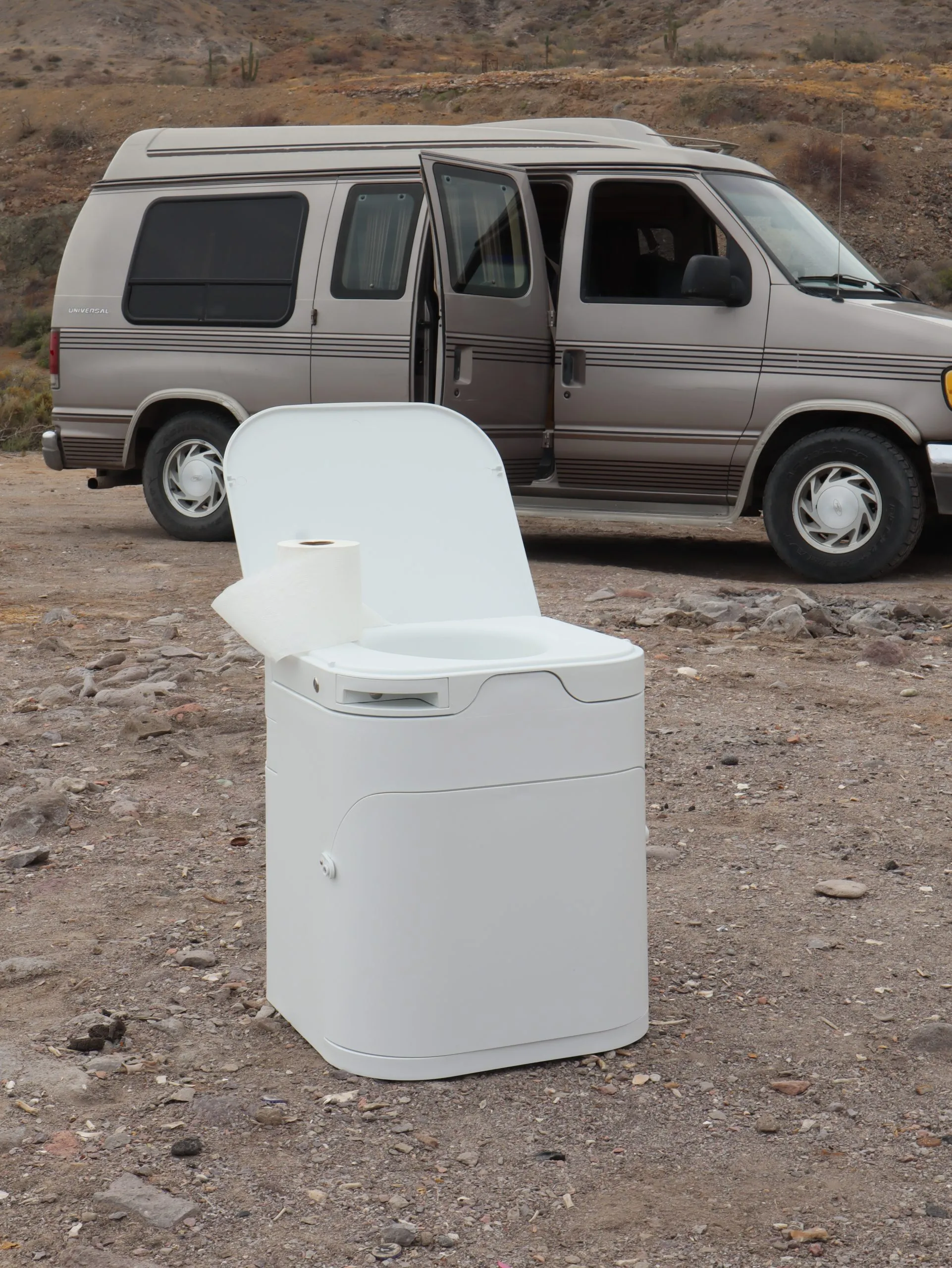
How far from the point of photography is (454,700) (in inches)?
94.7

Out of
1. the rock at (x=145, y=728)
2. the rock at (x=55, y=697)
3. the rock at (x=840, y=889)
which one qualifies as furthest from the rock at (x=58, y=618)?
the rock at (x=840, y=889)

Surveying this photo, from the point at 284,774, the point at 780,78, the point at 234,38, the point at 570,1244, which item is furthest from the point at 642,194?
the point at 234,38

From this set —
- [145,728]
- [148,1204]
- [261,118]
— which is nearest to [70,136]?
[261,118]

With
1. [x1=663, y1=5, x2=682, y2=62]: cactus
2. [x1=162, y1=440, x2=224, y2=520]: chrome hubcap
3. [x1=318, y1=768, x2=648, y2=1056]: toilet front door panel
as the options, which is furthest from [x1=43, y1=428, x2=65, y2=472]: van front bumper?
[x1=663, y1=5, x2=682, y2=62]: cactus

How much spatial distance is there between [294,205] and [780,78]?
35728mm

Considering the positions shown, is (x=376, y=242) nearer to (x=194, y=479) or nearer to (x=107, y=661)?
(x=194, y=479)

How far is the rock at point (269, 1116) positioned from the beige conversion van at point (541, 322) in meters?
5.31

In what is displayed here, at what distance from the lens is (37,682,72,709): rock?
5.18 metres

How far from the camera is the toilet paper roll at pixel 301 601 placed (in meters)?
2.61

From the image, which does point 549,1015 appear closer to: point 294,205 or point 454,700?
point 454,700

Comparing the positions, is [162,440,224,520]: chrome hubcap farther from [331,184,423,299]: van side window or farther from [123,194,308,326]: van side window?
[331,184,423,299]: van side window

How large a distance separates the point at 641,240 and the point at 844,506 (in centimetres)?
190

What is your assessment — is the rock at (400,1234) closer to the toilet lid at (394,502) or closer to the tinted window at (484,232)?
the toilet lid at (394,502)

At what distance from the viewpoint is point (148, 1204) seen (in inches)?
86.7
